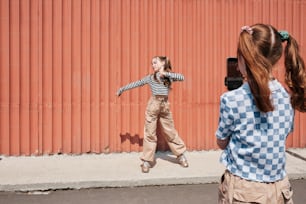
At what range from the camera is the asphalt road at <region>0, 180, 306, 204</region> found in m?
4.93

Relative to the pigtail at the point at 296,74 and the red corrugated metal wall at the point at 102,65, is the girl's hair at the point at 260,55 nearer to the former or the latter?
the pigtail at the point at 296,74

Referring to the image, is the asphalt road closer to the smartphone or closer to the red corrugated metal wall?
the smartphone

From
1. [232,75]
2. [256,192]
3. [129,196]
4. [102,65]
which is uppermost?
[102,65]

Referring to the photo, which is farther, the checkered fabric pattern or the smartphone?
the smartphone

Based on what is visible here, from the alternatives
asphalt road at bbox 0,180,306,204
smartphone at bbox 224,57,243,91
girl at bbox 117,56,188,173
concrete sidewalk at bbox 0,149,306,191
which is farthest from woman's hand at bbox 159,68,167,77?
asphalt road at bbox 0,180,306,204

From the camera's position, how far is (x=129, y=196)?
5.11 meters

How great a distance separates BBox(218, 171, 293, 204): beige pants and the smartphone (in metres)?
3.65

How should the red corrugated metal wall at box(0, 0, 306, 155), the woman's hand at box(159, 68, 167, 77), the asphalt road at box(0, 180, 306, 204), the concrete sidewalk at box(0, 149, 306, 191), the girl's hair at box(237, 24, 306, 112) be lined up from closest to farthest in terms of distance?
the girl's hair at box(237, 24, 306, 112)
the asphalt road at box(0, 180, 306, 204)
the concrete sidewalk at box(0, 149, 306, 191)
the woman's hand at box(159, 68, 167, 77)
the red corrugated metal wall at box(0, 0, 306, 155)

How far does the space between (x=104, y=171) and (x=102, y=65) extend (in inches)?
70.3

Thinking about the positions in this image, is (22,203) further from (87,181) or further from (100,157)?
(100,157)

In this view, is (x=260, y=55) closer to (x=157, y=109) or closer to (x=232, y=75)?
(x=157, y=109)

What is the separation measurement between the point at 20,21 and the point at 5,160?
84.1 inches

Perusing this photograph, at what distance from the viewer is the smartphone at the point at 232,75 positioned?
5.88 m

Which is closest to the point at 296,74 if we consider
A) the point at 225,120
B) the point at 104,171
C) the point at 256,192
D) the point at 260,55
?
the point at 260,55
